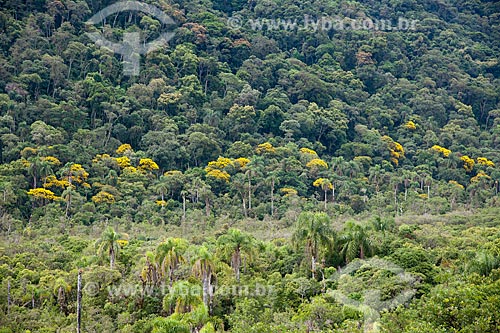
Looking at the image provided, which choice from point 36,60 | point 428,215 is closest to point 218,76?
point 36,60

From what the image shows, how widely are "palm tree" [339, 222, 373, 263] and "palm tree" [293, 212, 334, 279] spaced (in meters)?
1.30

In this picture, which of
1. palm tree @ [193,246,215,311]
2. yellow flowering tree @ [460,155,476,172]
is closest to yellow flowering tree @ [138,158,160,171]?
palm tree @ [193,246,215,311]

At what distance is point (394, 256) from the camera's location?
40656mm

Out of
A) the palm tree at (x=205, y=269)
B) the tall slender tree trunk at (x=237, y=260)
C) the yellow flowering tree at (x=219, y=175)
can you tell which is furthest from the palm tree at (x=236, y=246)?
the yellow flowering tree at (x=219, y=175)

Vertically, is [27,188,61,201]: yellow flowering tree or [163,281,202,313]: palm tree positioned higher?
[27,188,61,201]: yellow flowering tree

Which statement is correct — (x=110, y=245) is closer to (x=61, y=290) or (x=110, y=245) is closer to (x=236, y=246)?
(x=61, y=290)

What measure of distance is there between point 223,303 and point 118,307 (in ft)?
22.1

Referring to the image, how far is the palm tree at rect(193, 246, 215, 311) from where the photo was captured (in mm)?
38281

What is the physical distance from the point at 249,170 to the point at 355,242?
2857 cm

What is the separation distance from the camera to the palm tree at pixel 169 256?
131 ft

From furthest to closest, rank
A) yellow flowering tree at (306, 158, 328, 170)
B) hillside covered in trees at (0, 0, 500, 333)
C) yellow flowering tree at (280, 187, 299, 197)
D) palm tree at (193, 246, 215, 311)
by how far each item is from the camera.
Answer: yellow flowering tree at (306, 158, 328, 170) → yellow flowering tree at (280, 187, 299, 197) → palm tree at (193, 246, 215, 311) → hillside covered in trees at (0, 0, 500, 333)

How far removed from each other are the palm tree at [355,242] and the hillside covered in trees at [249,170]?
0.12 m

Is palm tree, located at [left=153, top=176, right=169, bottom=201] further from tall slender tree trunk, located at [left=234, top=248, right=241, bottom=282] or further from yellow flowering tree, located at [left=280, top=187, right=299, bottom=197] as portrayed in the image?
tall slender tree trunk, located at [left=234, top=248, right=241, bottom=282]

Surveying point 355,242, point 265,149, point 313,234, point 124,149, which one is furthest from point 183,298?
point 265,149
